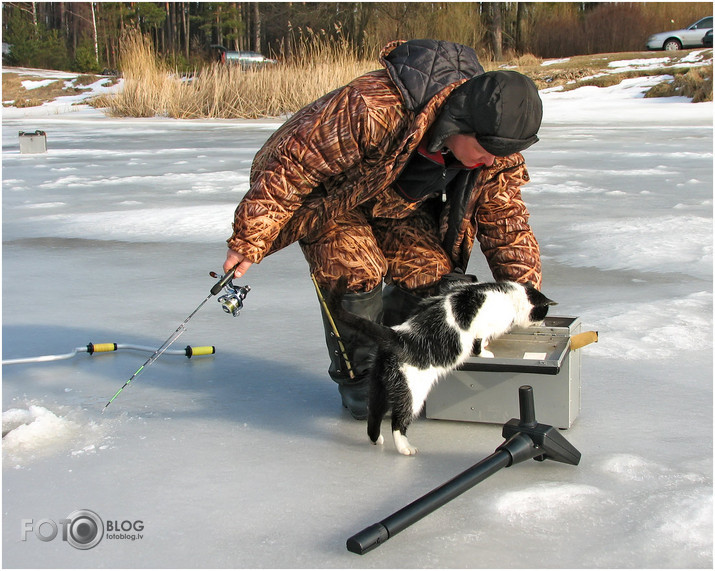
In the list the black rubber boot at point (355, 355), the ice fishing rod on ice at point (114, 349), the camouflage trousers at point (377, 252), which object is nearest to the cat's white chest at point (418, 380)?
the black rubber boot at point (355, 355)

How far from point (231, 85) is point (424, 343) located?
1239 centimetres

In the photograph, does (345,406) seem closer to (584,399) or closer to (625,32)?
(584,399)

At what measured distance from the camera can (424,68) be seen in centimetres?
238

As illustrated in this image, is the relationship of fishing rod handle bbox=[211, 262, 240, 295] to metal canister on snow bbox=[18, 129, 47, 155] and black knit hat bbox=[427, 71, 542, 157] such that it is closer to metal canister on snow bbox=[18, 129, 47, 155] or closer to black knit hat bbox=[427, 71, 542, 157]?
black knit hat bbox=[427, 71, 542, 157]

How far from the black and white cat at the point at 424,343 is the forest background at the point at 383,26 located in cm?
1202

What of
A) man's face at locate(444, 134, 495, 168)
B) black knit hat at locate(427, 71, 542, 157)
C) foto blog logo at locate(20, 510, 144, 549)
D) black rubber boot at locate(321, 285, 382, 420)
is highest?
black knit hat at locate(427, 71, 542, 157)

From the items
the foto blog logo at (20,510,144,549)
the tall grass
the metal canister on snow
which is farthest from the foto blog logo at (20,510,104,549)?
the tall grass

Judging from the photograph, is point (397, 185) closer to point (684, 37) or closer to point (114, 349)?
point (114, 349)

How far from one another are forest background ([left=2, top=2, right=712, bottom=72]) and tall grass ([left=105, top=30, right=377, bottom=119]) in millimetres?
754

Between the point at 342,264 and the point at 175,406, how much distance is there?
27.2 inches

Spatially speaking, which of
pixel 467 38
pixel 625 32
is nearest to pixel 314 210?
pixel 467 38

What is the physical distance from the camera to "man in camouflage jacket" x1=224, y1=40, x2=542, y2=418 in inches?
90.5

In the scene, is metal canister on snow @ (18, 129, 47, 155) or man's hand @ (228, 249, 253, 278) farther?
metal canister on snow @ (18, 129, 47, 155)

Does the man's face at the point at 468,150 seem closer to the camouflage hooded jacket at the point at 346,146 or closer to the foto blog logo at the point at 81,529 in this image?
the camouflage hooded jacket at the point at 346,146
